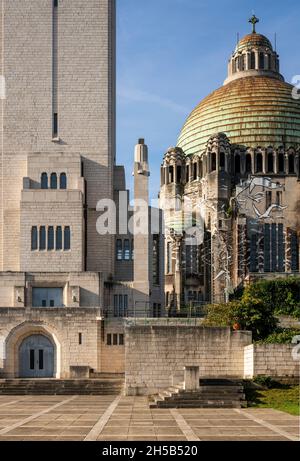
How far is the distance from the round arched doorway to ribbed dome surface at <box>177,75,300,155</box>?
156 ft

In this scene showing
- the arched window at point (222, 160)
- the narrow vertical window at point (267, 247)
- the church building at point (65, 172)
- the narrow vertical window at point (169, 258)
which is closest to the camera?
the church building at point (65, 172)

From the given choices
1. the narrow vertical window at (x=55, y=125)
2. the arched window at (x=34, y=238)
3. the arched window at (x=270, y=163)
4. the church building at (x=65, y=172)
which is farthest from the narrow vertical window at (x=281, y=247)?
the arched window at (x=34, y=238)

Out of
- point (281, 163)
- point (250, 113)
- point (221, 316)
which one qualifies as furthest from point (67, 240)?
point (250, 113)

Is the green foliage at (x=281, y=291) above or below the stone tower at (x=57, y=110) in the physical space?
below

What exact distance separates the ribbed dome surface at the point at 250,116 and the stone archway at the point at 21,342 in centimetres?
4755

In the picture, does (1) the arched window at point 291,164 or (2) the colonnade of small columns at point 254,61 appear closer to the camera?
(1) the arched window at point 291,164

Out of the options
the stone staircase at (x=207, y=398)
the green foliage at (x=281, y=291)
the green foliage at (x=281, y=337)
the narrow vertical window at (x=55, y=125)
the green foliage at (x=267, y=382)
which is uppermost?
the narrow vertical window at (x=55, y=125)

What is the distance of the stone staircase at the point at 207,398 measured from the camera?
113 ft

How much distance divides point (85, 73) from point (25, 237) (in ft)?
44.4

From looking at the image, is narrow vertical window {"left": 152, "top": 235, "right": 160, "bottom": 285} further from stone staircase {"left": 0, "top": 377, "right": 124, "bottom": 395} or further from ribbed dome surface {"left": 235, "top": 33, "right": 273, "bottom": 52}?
ribbed dome surface {"left": 235, "top": 33, "right": 273, "bottom": 52}

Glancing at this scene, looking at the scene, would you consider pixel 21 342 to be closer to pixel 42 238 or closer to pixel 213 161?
pixel 42 238

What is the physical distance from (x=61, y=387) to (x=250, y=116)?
186 ft

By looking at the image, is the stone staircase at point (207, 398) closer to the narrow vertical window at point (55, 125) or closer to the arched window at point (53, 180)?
the arched window at point (53, 180)
